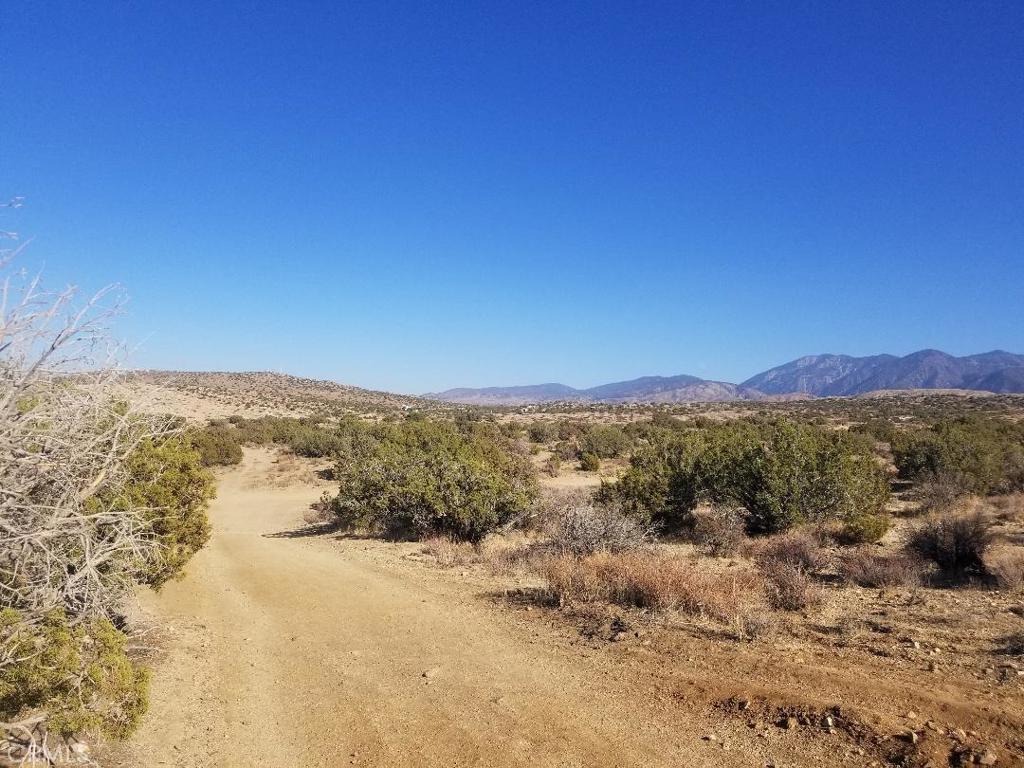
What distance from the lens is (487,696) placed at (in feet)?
22.0

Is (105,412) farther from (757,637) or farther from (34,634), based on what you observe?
(757,637)

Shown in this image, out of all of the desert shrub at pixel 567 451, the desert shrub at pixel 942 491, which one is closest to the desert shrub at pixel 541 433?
the desert shrub at pixel 567 451

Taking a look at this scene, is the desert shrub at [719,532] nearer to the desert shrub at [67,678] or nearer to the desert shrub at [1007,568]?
the desert shrub at [1007,568]

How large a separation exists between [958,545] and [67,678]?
13.2 metres

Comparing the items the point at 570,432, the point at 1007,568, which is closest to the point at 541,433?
the point at 570,432

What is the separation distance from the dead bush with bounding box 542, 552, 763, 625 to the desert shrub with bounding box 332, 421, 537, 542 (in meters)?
5.34

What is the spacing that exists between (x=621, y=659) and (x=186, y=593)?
8.01m

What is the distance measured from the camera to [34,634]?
4805 mm

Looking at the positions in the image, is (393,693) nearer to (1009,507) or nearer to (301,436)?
(1009,507)

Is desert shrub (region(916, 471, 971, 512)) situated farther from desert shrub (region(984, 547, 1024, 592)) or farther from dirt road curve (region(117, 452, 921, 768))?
dirt road curve (region(117, 452, 921, 768))

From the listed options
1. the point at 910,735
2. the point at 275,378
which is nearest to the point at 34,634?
the point at 910,735

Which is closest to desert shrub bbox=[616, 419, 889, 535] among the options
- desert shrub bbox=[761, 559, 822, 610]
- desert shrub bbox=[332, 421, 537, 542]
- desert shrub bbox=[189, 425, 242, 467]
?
desert shrub bbox=[332, 421, 537, 542]

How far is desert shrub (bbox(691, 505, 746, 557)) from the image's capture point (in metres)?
13.6

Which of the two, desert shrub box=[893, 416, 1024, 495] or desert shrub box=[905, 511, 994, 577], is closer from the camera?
desert shrub box=[905, 511, 994, 577]
